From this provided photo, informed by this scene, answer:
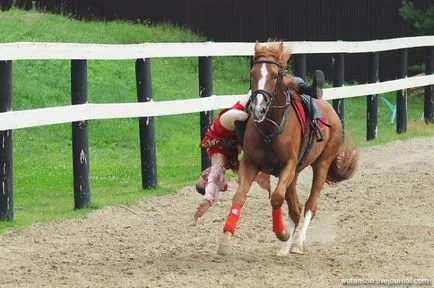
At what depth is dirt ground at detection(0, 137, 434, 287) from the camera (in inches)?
332

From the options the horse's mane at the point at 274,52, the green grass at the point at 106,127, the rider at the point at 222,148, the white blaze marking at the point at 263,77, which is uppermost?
the horse's mane at the point at 274,52

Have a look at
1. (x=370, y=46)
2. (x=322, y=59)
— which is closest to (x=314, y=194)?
(x=370, y=46)

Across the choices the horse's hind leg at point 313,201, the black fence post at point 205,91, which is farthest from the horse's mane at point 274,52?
the black fence post at point 205,91

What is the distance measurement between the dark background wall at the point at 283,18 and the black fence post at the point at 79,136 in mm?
16204

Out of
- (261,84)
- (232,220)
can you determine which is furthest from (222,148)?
(261,84)

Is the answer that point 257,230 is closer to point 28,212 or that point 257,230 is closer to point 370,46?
point 28,212

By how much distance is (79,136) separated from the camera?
11000 millimetres

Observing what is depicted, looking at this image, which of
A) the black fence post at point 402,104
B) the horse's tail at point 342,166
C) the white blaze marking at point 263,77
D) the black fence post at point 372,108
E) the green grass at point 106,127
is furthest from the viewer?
the black fence post at point 402,104

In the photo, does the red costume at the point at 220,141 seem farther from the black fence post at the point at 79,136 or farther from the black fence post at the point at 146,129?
the black fence post at the point at 146,129

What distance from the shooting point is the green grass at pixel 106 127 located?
1252 cm

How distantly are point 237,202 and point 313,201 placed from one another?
48.1 inches

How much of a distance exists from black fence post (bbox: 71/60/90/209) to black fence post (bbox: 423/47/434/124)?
8.80 metres

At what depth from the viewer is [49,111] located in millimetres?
10484

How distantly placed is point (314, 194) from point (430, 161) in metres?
4.89
